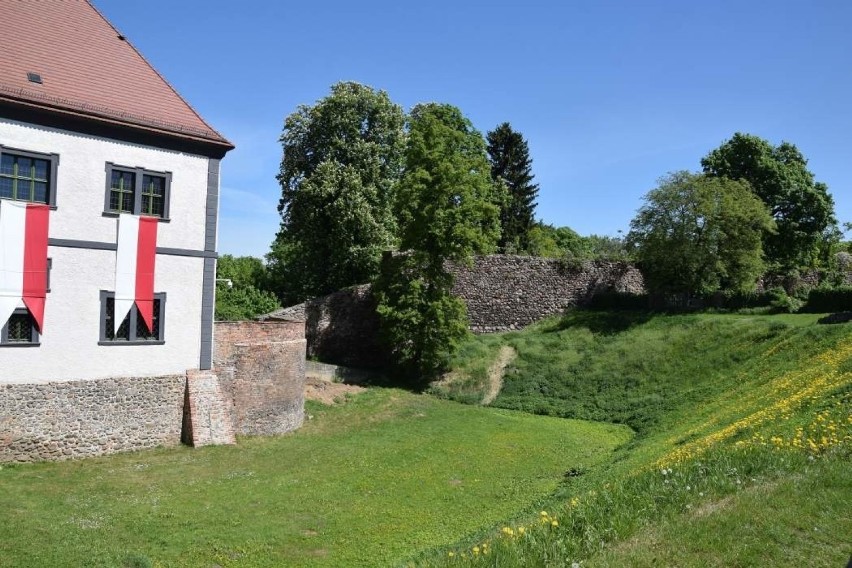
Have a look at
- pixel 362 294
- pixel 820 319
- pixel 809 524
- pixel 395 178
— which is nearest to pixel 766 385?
pixel 820 319

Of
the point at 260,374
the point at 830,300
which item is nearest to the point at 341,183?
the point at 260,374

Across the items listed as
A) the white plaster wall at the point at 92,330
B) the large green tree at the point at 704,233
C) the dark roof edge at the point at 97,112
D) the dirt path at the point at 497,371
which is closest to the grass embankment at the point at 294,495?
the white plaster wall at the point at 92,330

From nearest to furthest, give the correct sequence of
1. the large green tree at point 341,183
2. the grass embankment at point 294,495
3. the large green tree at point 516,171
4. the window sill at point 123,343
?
the grass embankment at point 294,495, the window sill at point 123,343, the large green tree at point 341,183, the large green tree at point 516,171

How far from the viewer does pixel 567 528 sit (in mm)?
7207

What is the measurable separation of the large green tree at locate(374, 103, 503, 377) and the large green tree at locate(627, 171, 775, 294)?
8.24 m

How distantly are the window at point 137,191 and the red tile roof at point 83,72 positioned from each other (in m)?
1.22

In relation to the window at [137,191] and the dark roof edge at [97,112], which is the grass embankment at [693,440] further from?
the dark roof edge at [97,112]

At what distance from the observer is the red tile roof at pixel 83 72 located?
15.4 metres

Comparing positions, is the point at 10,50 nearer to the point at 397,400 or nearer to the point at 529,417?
the point at 397,400

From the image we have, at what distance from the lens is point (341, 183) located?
31.0 metres

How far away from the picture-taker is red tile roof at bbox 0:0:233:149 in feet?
50.5

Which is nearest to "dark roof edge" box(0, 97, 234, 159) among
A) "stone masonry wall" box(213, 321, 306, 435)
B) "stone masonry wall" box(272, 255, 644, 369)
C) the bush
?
"stone masonry wall" box(213, 321, 306, 435)

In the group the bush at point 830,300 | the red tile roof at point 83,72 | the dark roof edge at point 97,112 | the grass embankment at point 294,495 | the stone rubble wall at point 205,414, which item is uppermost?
the red tile roof at point 83,72

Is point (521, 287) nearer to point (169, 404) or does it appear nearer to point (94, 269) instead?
point (169, 404)
